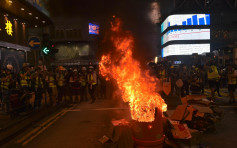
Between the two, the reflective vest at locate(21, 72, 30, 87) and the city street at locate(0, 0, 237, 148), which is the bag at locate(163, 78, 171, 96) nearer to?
the city street at locate(0, 0, 237, 148)

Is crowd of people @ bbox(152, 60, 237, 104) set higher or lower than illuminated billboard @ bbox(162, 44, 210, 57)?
lower

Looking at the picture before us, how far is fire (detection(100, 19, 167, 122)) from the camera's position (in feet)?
13.8

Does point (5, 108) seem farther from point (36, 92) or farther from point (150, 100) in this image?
point (150, 100)

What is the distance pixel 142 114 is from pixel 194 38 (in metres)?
51.8

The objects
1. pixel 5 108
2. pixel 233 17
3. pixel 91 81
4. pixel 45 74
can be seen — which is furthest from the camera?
pixel 233 17

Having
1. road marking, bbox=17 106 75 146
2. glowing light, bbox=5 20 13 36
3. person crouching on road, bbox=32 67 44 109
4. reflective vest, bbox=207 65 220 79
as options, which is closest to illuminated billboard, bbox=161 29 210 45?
reflective vest, bbox=207 65 220 79

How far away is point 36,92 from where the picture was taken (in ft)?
29.2

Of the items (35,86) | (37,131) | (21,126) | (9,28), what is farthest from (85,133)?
(9,28)

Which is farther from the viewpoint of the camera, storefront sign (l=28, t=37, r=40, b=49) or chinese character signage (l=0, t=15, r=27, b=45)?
chinese character signage (l=0, t=15, r=27, b=45)

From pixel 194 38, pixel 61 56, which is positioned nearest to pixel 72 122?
pixel 61 56

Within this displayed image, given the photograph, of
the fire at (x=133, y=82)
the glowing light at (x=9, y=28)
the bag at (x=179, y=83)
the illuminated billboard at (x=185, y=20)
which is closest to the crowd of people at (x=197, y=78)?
the bag at (x=179, y=83)

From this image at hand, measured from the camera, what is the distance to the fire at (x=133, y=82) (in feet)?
13.8

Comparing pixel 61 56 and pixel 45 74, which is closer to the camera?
pixel 45 74

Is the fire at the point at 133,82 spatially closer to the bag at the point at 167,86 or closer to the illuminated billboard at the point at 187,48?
the bag at the point at 167,86
